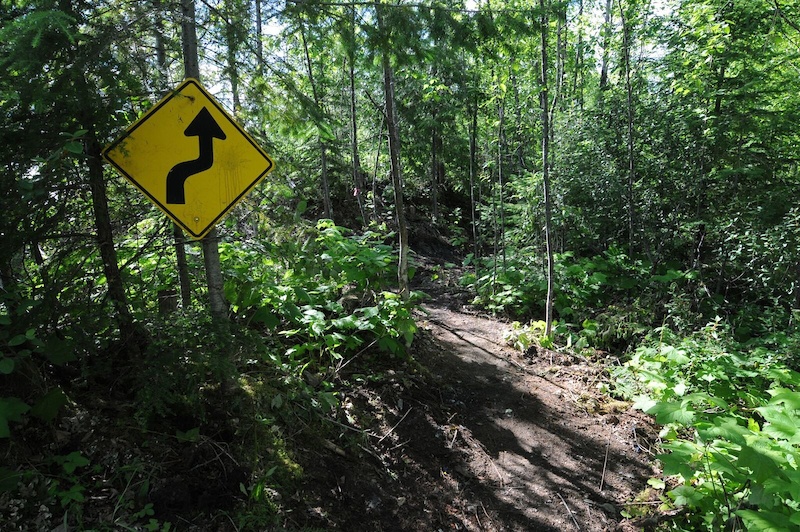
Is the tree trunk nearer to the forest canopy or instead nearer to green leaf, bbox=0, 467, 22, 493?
the forest canopy

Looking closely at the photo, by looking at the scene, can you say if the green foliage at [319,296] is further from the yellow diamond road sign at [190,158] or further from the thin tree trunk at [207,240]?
the yellow diamond road sign at [190,158]

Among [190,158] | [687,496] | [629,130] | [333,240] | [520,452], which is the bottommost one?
[520,452]

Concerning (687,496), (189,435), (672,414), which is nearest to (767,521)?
(687,496)

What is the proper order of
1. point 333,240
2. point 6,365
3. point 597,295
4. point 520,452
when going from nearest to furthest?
point 6,365
point 520,452
point 333,240
point 597,295

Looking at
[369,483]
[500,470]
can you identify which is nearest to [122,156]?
[369,483]

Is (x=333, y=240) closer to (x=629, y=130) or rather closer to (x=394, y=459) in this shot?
(x=394, y=459)

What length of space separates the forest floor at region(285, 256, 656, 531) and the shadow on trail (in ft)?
0.04

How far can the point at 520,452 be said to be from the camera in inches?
163

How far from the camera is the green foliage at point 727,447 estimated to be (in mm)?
2586

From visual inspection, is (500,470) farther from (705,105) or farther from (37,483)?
(705,105)

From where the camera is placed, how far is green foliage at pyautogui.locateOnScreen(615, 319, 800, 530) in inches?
102

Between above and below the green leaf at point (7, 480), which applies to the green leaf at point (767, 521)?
below

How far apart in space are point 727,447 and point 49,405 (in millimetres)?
4122

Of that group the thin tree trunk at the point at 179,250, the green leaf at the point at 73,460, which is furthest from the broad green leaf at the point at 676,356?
the green leaf at the point at 73,460
